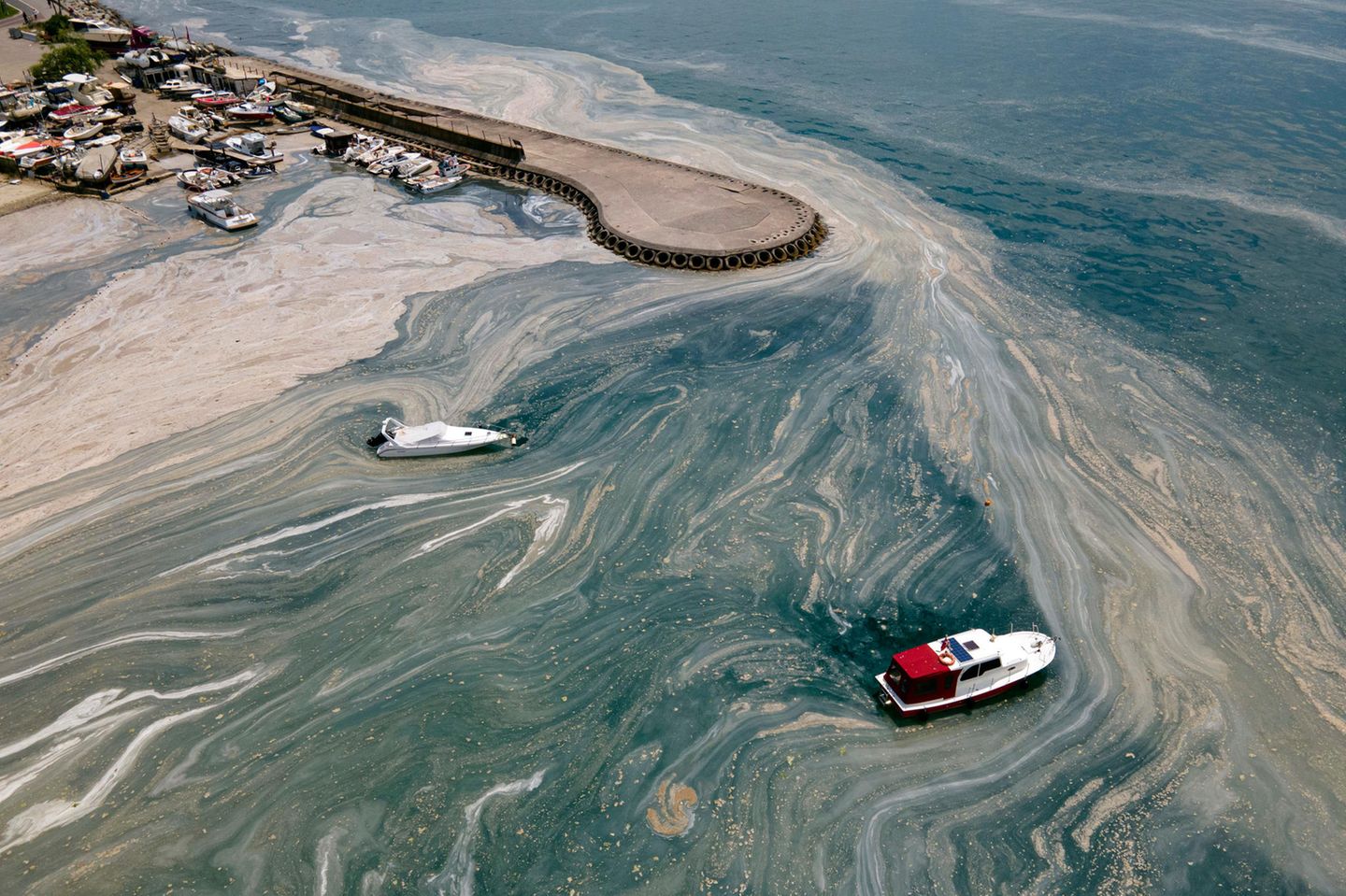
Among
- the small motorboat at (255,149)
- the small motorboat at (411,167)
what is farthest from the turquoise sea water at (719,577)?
the small motorboat at (255,149)

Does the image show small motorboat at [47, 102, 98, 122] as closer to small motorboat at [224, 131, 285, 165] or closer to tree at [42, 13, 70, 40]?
small motorboat at [224, 131, 285, 165]

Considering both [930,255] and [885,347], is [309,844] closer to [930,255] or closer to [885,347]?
[885,347]

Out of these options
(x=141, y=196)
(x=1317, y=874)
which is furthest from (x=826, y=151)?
(x=1317, y=874)

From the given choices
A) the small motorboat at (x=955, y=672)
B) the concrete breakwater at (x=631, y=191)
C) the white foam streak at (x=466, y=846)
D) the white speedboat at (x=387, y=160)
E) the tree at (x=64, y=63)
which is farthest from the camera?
the tree at (x=64, y=63)

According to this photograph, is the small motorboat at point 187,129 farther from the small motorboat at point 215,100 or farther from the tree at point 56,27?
the tree at point 56,27

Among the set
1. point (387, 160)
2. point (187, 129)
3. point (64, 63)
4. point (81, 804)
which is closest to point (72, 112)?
point (187, 129)

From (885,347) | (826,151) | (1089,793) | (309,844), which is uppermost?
(826,151)
